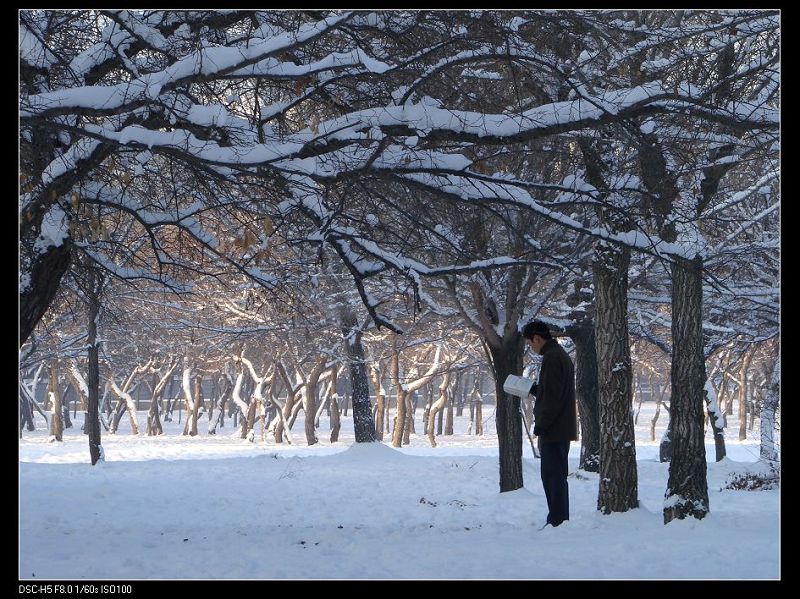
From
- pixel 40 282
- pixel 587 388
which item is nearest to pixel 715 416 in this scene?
pixel 587 388

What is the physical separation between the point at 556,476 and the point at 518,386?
82cm

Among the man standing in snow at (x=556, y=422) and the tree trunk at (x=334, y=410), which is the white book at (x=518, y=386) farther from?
the tree trunk at (x=334, y=410)

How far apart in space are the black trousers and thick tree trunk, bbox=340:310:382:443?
1381 centimetres

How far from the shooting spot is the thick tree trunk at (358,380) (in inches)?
875

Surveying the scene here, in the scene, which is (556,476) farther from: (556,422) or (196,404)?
(196,404)

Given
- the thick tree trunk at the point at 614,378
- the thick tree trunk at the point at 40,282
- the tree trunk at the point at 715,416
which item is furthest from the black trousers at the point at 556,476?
the tree trunk at the point at 715,416

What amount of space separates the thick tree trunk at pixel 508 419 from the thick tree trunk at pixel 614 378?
430cm

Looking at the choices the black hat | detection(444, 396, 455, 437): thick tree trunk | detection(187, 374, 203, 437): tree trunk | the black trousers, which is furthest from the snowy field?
detection(444, 396, 455, 437): thick tree trunk

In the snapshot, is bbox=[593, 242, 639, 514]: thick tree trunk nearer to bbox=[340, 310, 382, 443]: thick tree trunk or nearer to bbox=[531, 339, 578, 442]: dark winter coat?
bbox=[531, 339, 578, 442]: dark winter coat

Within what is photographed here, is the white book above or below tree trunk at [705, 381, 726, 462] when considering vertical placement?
above

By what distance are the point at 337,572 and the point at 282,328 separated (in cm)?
1673

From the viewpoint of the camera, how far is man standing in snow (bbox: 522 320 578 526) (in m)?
8.03

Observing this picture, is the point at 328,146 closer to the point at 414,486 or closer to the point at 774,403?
the point at 414,486
